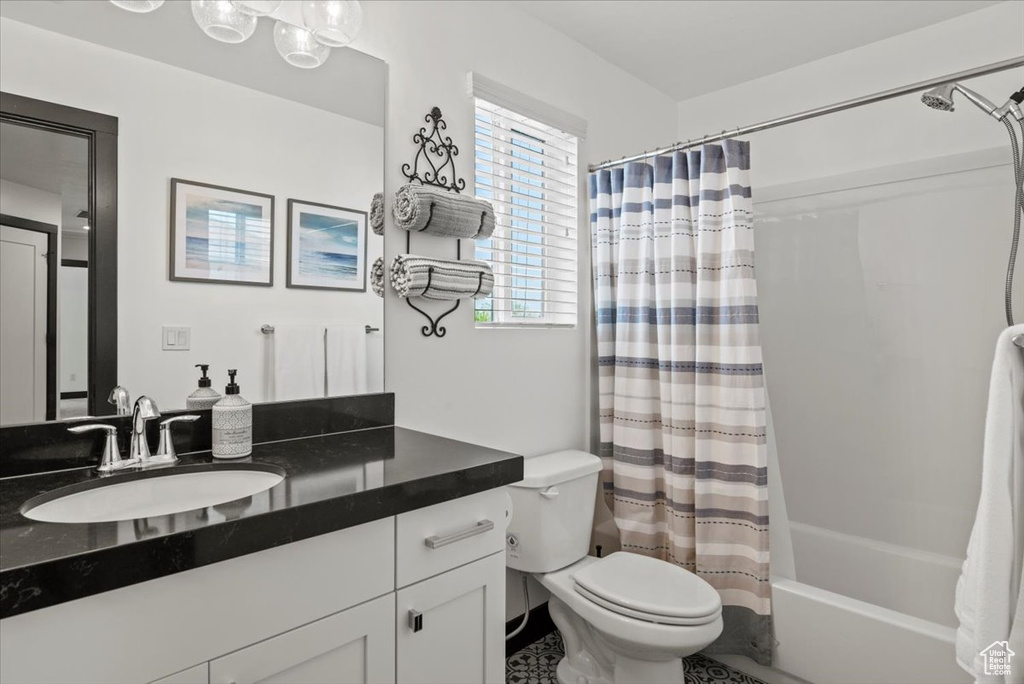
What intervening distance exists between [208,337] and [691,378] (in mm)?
1623

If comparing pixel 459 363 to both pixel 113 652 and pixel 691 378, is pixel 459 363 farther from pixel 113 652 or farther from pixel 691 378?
pixel 113 652

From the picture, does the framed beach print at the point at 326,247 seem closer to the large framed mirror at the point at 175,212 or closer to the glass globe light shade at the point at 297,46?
the large framed mirror at the point at 175,212

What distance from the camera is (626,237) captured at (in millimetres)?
2295

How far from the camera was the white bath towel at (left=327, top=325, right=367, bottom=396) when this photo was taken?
1601 mm

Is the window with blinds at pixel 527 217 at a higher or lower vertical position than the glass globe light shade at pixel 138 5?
lower

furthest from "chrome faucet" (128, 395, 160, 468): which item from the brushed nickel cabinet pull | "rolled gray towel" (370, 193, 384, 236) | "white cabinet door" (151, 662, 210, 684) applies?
"rolled gray towel" (370, 193, 384, 236)

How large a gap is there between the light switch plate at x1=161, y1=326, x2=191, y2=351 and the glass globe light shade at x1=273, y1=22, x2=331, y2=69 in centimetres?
Answer: 80

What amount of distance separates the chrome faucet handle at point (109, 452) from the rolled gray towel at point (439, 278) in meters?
0.81

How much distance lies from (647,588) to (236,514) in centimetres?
138

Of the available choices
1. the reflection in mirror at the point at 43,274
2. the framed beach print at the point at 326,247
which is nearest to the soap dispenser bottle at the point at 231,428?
the reflection in mirror at the point at 43,274

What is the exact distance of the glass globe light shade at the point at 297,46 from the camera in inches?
59.0

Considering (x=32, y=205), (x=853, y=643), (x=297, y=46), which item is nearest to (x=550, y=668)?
(x=853, y=643)

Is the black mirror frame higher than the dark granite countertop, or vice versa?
the black mirror frame

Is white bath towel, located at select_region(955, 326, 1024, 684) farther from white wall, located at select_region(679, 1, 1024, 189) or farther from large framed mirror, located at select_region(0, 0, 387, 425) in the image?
large framed mirror, located at select_region(0, 0, 387, 425)
